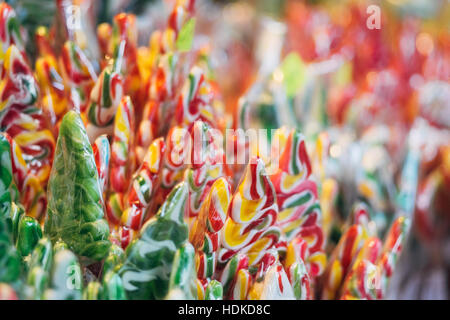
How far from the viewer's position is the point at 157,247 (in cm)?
52

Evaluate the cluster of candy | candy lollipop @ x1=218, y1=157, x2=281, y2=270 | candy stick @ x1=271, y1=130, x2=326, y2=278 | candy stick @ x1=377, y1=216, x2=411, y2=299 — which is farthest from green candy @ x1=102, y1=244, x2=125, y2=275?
candy stick @ x1=377, y1=216, x2=411, y2=299

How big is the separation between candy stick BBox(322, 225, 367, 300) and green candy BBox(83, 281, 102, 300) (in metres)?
0.36

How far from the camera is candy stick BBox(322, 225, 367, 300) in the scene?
29.4 inches

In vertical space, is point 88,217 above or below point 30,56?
below

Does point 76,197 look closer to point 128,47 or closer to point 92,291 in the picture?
point 92,291

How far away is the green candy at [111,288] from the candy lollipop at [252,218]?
15 cm

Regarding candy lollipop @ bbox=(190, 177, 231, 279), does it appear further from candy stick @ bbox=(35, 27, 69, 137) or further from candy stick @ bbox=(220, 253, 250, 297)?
candy stick @ bbox=(35, 27, 69, 137)

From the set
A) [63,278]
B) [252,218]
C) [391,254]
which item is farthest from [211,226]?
[391,254]

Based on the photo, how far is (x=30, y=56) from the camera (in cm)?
76

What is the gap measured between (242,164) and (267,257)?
0.16 meters

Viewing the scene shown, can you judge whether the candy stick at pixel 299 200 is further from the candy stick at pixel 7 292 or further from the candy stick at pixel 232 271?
the candy stick at pixel 7 292

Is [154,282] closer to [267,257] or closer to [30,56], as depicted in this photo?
[267,257]

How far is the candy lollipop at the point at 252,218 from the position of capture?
593 mm
